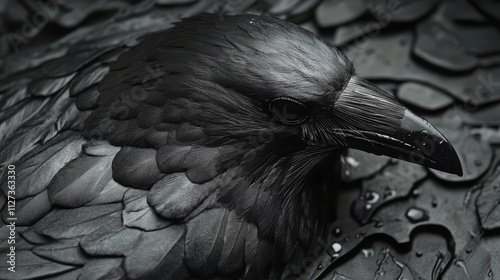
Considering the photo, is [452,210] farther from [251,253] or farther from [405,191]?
[251,253]

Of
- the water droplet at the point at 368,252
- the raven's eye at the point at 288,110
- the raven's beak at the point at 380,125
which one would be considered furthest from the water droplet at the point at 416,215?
the raven's eye at the point at 288,110

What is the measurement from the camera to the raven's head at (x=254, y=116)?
4.13 feet

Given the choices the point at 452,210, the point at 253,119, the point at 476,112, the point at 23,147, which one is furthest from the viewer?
the point at 476,112

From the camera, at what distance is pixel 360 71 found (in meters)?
1.79

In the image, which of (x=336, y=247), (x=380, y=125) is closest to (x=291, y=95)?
(x=380, y=125)

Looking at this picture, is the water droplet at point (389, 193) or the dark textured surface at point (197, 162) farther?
the water droplet at point (389, 193)

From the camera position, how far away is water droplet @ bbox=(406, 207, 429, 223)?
4.93 feet

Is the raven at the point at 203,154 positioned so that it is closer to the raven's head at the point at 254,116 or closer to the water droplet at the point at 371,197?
the raven's head at the point at 254,116

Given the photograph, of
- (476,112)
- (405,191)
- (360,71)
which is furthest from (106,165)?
(476,112)

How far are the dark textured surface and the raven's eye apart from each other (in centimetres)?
11

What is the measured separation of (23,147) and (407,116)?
2.27 feet

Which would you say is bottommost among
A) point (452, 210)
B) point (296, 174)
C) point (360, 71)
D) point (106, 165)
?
point (452, 210)

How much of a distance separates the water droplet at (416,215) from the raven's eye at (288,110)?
0.38 metres

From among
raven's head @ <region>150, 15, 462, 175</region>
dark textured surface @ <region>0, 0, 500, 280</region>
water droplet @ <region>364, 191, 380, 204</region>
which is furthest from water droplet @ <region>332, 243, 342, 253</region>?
raven's head @ <region>150, 15, 462, 175</region>
